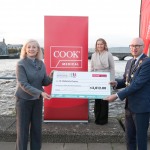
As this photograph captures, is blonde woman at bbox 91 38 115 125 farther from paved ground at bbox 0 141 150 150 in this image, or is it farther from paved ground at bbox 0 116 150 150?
paved ground at bbox 0 141 150 150

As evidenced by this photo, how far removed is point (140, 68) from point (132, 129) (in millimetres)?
851

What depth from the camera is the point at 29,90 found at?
3580 millimetres

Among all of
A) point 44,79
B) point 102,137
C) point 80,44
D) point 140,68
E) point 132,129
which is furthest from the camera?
point 80,44

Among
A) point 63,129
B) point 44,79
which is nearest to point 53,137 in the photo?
point 63,129

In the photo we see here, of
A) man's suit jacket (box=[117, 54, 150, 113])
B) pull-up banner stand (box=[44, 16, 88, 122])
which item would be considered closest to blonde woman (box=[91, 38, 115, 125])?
pull-up banner stand (box=[44, 16, 88, 122])

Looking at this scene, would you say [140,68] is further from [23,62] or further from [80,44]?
[80,44]

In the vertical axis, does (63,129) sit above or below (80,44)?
below

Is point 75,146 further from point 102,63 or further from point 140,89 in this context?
point 140,89

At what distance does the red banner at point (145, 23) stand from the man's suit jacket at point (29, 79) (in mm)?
2095

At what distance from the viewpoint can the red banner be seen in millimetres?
4811

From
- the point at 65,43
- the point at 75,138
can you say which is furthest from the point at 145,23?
the point at 75,138

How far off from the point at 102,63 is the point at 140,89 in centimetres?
185

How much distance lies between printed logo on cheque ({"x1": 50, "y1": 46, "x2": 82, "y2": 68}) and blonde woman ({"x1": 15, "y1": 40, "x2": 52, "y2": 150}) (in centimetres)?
124

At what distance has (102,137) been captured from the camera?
479cm
